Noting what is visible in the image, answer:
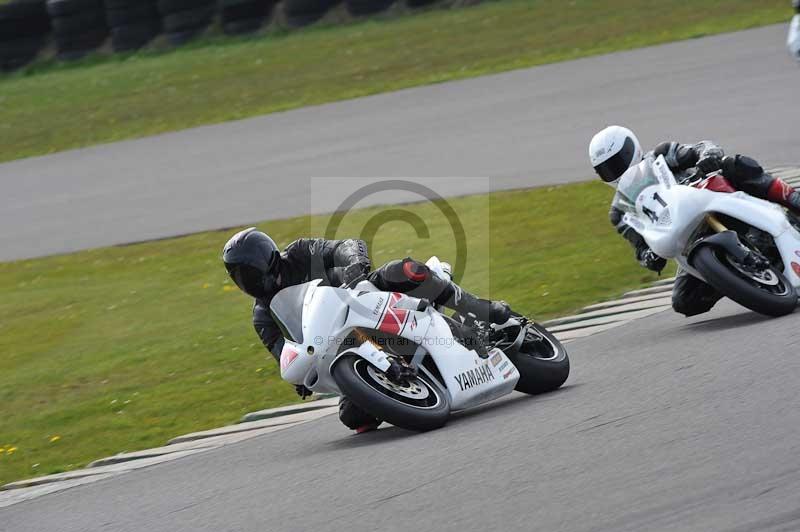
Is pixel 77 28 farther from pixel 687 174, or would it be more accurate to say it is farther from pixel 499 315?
pixel 499 315

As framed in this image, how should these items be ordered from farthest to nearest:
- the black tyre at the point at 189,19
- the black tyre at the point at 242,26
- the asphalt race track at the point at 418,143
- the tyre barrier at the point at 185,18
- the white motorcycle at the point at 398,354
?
the black tyre at the point at 189,19
the tyre barrier at the point at 185,18
the black tyre at the point at 242,26
the asphalt race track at the point at 418,143
the white motorcycle at the point at 398,354

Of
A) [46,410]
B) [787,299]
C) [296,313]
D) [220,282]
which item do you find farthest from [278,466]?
[220,282]

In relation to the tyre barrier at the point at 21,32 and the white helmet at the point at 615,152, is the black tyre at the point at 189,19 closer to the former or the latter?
the tyre barrier at the point at 21,32

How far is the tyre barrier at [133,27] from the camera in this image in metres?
26.7

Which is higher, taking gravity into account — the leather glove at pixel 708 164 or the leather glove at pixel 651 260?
the leather glove at pixel 708 164

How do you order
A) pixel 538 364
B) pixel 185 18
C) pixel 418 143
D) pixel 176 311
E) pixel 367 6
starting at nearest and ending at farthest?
pixel 538 364
pixel 176 311
pixel 418 143
pixel 367 6
pixel 185 18

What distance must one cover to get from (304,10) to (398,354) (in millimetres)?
19912

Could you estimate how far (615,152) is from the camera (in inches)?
316

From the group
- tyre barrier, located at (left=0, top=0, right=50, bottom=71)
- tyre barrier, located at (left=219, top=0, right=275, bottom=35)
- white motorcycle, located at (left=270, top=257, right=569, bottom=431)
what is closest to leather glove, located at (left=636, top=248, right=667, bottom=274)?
white motorcycle, located at (left=270, top=257, right=569, bottom=431)

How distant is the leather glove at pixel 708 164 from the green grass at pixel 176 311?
6.41 feet

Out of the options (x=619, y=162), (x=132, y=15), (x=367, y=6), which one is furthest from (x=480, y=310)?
(x=132, y=15)

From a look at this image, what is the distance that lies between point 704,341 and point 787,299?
1.68 ft

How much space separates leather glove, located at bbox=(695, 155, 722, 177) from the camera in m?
7.84

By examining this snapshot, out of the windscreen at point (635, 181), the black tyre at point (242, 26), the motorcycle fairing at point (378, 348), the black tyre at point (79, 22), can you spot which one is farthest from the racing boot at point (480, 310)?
the black tyre at point (79, 22)
